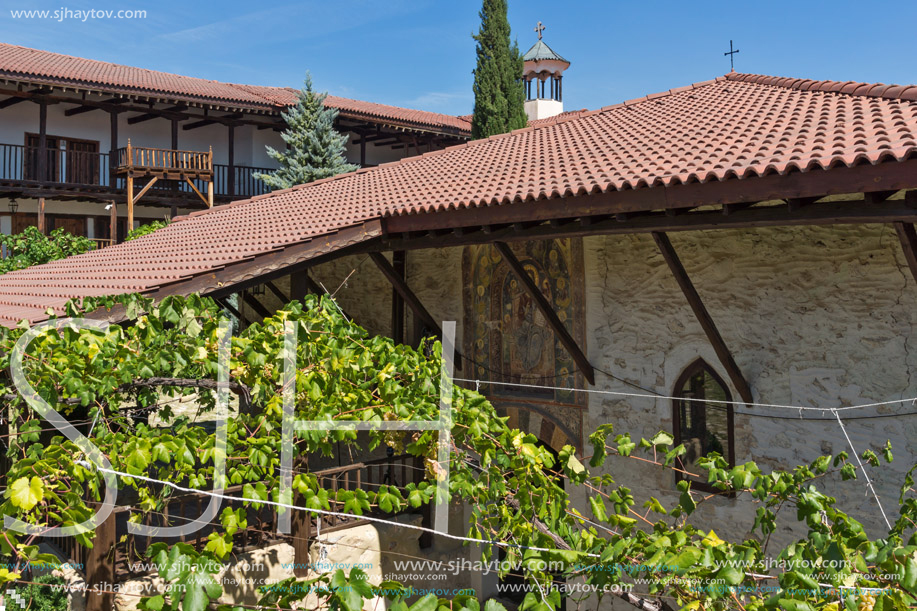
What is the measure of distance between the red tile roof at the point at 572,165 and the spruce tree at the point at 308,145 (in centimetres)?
957

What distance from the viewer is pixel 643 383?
6758 millimetres

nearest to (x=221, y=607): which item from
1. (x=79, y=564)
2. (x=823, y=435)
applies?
(x=79, y=564)

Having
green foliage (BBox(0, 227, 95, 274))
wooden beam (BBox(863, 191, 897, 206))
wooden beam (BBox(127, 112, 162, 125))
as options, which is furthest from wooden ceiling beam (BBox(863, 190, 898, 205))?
wooden beam (BBox(127, 112, 162, 125))

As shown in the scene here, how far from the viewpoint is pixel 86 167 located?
19.7 metres

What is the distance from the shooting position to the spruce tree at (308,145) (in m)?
20.5

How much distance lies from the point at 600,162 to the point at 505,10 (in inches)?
652

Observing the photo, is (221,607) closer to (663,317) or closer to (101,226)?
(663,317)

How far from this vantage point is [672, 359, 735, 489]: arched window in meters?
6.30

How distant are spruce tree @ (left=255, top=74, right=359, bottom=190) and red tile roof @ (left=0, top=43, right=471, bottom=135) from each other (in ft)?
3.06

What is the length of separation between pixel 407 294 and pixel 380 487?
15.9 feet

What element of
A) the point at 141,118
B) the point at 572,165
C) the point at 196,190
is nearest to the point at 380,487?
the point at 572,165

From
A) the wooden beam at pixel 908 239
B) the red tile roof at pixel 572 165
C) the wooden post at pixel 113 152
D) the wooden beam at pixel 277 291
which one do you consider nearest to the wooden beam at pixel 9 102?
Answer: the wooden post at pixel 113 152

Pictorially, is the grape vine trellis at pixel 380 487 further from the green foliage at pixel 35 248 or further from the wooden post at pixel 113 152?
the wooden post at pixel 113 152

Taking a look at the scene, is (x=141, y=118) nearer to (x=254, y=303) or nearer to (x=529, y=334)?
(x=254, y=303)
